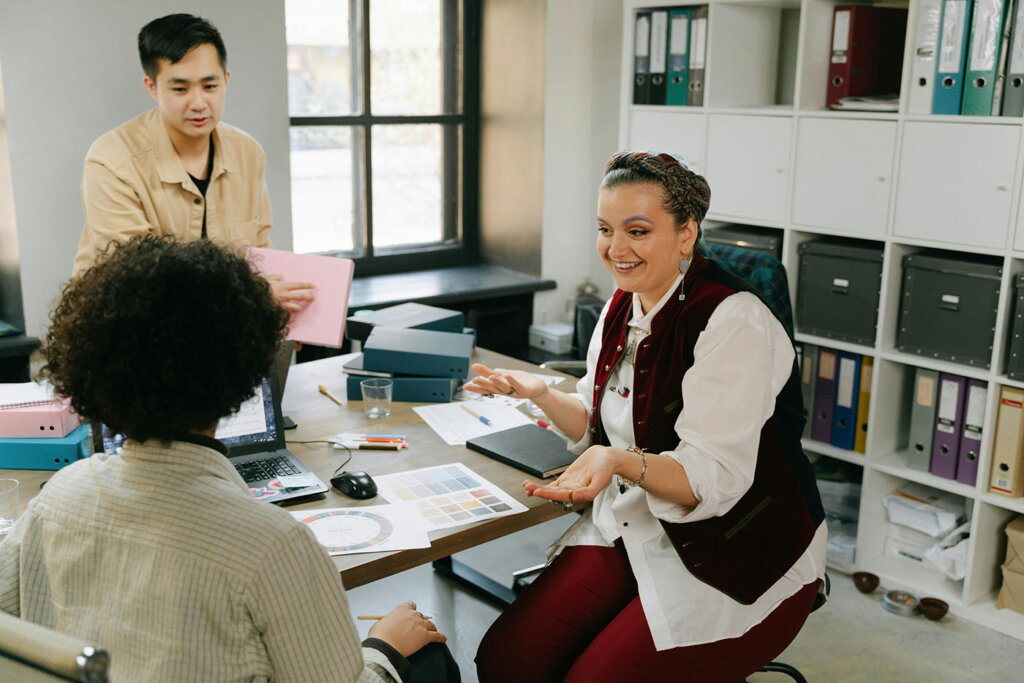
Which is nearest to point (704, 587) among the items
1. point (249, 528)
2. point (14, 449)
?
point (249, 528)

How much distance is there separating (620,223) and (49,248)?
2.04m

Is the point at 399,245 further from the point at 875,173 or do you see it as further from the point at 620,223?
the point at 620,223

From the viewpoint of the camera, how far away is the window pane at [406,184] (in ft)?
13.4

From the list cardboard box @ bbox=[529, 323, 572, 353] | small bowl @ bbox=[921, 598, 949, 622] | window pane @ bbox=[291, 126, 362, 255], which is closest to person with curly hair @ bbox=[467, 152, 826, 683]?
small bowl @ bbox=[921, 598, 949, 622]

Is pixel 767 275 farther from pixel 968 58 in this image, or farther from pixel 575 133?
pixel 575 133

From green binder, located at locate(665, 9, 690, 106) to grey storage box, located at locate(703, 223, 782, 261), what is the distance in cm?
47

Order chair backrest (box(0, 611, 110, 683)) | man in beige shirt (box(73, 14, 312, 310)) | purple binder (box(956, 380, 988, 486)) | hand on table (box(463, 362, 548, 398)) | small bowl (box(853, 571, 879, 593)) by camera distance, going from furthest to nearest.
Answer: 1. small bowl (box(853, 571, 879, 593))
2. purple binder (box(956, 380, 988, 486))
3. man in beige shirt (box(73, 14, 312, 310))
4. hand on table (box(463, 362, 548, 398))
5. chair backrest (box(0, 611, 110, 683))

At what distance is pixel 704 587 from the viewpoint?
1.79m

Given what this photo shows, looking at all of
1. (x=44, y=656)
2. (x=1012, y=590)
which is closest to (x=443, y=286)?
(x=1012, y=590)

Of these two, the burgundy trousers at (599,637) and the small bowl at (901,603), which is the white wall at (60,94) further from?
the small bowl at (901,603)

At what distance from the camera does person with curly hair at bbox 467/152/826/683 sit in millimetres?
1746

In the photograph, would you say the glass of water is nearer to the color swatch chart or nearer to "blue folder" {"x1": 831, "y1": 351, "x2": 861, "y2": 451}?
the color swatch chart

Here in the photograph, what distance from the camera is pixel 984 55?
267 centimetres

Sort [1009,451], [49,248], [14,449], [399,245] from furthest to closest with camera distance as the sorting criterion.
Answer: [399,245] → [49,248] → [1009,451] → [14,449]
